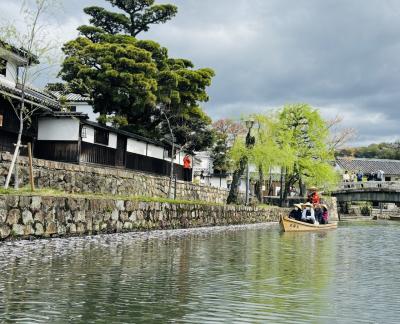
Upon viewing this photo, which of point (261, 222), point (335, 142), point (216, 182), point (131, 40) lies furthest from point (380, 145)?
point (131, 40)

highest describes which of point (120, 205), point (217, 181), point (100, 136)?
point (100, 136)

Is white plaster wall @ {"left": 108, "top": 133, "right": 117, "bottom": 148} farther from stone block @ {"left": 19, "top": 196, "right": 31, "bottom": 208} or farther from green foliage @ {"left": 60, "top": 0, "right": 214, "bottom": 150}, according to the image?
stone block @ {"left": 19, "top": 196, "right": 31, "bottom": 208}

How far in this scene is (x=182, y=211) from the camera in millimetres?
26984

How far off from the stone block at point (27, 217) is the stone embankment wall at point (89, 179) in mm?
3941

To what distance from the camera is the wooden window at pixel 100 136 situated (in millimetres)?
29422

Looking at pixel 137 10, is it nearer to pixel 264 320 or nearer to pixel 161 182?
pixel 161 182

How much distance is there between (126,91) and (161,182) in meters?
6.26

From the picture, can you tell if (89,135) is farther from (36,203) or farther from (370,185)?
(370,185)

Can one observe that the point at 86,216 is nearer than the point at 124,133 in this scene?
Yes

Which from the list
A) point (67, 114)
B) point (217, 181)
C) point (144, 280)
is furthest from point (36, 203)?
point (217, 181)

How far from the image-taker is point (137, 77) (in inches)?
1241

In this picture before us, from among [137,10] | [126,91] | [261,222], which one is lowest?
[261,222]

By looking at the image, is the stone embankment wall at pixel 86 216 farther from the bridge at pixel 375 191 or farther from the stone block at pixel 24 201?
the bridge at pixel 375 191

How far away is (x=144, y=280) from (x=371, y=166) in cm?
9391
